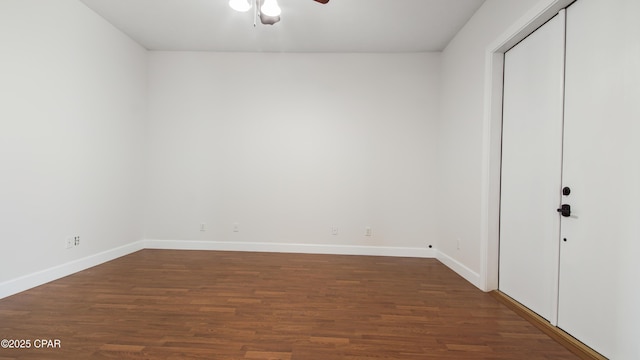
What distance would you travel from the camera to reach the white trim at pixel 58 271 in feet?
8.14

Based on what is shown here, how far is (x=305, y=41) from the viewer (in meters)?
3.86

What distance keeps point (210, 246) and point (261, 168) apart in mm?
1444

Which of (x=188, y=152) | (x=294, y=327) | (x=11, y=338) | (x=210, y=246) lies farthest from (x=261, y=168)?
(x=11, y=338)

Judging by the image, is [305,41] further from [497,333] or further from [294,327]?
[497,333]

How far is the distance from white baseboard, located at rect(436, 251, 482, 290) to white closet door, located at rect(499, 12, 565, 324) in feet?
0.81

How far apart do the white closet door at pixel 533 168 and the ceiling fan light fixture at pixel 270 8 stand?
2.13 metres

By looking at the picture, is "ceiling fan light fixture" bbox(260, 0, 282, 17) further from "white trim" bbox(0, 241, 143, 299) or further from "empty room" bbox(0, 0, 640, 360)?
"white trim" bbox(0, 241, 143, 299)

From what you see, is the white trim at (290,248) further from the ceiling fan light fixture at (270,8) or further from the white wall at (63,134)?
the ceiling fan light fixture at (270,8)

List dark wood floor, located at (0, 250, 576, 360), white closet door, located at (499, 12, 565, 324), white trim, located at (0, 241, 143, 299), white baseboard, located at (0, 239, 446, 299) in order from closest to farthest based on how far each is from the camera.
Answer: dark wood floor, located at (0, 250, 576, 360) < white closet door, located at (499, 12, 565, 324) < white trim, located at (0, 241, 143, 299) < white baseboard, located at (0, 239, 446, 299)

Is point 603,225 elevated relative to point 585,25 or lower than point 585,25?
lower

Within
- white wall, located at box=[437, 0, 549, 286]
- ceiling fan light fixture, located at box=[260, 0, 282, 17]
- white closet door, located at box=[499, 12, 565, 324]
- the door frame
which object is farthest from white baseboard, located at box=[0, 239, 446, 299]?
ceiling fan light fixture, located at box=[260, 0, 282, 17]

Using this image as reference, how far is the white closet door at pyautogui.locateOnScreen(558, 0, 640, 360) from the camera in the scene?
1520mm

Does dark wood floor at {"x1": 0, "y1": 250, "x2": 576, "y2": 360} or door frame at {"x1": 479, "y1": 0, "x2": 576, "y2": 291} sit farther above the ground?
door frame at {"x1": 479, "y1": 0, "x2": 576, "y2": 291}

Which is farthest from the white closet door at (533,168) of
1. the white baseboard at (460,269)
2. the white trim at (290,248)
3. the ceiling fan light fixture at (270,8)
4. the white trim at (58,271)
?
the white trim at (58,271)
